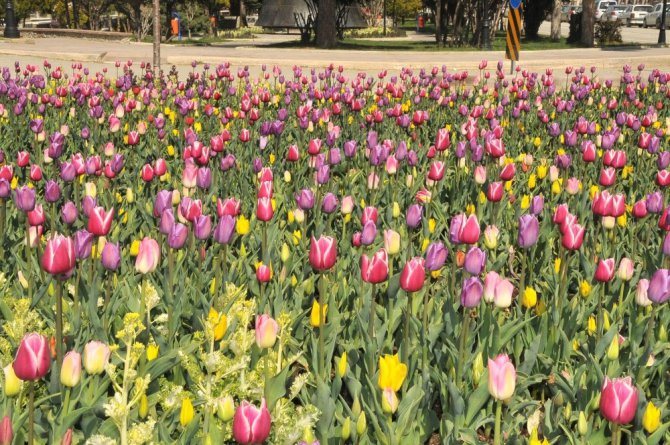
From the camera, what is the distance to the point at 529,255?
403 centimetres

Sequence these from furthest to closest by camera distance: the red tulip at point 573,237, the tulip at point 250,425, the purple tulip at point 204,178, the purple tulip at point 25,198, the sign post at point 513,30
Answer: the sign post at point 513,30 → the purple tulip at point 204,178 → the purple tulip at point 25,198 → the red tulip at point 573,237 → the tulip at point 250,425

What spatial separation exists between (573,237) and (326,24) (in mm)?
25804

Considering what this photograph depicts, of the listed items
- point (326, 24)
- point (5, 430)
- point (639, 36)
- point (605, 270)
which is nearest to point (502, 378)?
point (605, 270)

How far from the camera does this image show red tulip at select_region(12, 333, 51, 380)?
5.80ft

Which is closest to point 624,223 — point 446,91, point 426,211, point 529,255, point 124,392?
point 529,255

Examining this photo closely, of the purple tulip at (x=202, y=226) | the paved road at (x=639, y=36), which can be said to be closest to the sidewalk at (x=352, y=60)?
the paved road at (x=639, y=36)

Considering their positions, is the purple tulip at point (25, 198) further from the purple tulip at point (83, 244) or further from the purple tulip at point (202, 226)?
the purple tulip at point (202, 226)

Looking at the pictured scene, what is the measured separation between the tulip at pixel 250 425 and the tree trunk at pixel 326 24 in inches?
1058

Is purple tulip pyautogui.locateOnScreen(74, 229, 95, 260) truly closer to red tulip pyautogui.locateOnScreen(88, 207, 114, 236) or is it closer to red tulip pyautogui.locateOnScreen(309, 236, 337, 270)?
red tulip pyautogui.locateOnScreen(88, 207, 114, 236)

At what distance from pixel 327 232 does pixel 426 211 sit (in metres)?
0.63

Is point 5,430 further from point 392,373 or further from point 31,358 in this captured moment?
point 392,373

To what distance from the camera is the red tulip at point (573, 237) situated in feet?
9.43

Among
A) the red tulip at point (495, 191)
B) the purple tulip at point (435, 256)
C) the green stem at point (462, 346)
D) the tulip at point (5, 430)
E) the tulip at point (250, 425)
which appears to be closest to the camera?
the tulip at point (250, 425)

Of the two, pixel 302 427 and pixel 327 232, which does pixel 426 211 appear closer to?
pixel 327 232
